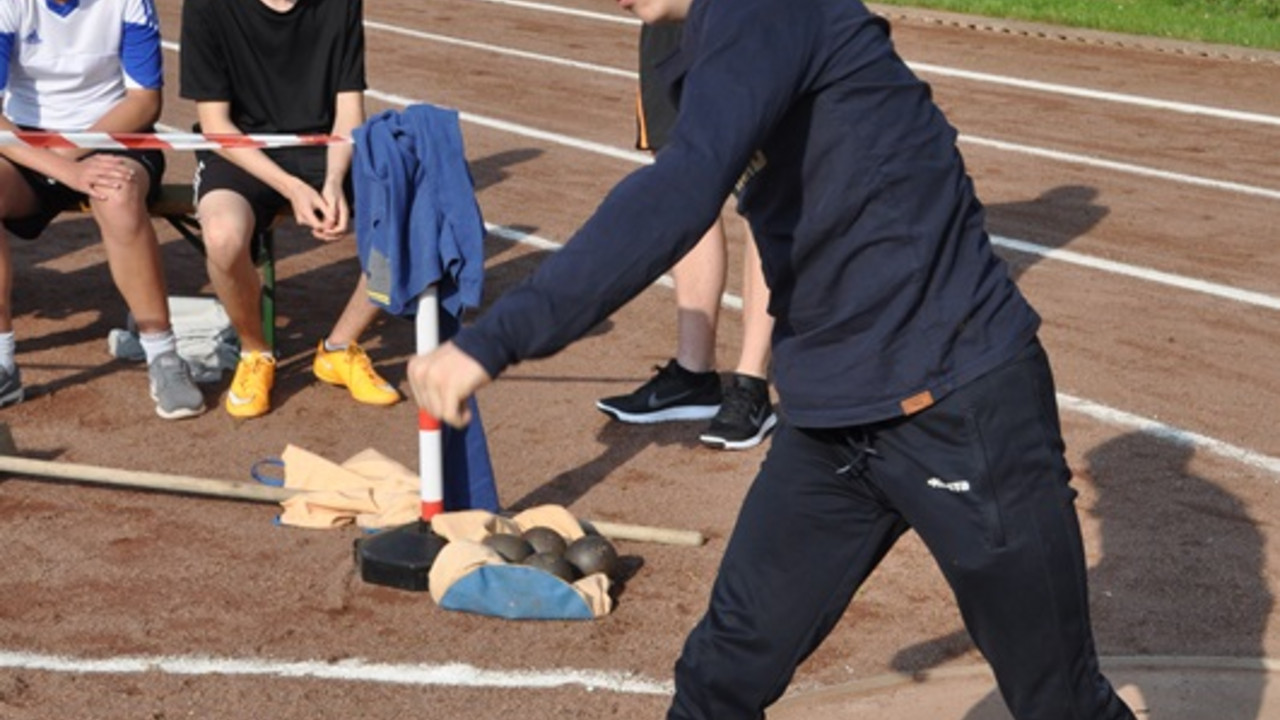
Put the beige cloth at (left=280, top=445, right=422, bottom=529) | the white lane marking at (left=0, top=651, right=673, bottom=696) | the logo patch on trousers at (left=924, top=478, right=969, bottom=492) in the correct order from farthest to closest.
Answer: the beige cloth at (left=280, top=445, right=422, bottom=529), the white lane marking at (left=0, top=651, right=673, bottom=696), the logo patch on trousers at (left=924, top=478, right=969, bottom=492)

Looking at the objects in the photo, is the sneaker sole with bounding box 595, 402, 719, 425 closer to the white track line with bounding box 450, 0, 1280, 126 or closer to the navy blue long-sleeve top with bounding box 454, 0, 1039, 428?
the navy blue long-sleeve top with bounding box 454, 0, 1039, 428

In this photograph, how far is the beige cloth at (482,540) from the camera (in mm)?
5605

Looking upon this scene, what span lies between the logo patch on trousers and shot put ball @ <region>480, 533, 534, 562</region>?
222cm

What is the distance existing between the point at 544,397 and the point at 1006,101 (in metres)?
7.24

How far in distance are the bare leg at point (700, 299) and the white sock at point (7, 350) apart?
2391 millimetres

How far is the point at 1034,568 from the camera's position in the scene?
364 cm

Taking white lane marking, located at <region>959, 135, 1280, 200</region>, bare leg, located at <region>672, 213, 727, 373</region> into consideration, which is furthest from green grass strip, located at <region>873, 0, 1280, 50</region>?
bare leg, located at <region>672, 213, 727, 373</region>

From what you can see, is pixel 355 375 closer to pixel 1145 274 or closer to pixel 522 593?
pixel 522 593

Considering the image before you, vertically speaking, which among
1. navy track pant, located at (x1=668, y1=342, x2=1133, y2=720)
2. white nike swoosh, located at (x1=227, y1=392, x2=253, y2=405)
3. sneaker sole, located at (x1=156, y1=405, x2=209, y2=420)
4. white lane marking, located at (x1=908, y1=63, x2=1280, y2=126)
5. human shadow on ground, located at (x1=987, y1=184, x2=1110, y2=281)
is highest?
navy track pant, located at (x1=668, y1=342, x2=1133, y2=720)

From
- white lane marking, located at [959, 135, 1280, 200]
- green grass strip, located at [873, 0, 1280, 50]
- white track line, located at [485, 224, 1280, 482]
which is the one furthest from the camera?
green grass strip, located at [873, 0, 1280, 50]

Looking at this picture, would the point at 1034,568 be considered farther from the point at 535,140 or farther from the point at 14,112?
the point at 535,140

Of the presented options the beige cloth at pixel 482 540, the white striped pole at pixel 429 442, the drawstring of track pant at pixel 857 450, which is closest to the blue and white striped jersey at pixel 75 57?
the white striped pole at pixel 429 442

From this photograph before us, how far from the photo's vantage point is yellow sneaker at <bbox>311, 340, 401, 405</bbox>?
753cm

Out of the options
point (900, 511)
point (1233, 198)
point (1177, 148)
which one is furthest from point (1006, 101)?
point (900, 511)
